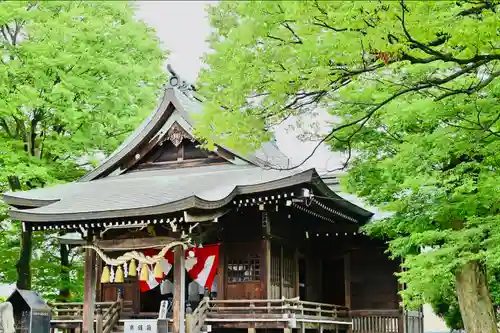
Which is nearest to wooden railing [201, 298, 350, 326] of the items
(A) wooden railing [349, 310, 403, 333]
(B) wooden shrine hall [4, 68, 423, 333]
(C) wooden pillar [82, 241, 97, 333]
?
(B) wooden shrine hall [4, 68, 423, 333]

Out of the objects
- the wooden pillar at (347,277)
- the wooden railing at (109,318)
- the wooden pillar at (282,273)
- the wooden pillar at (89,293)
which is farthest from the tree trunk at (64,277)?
the wooden pillar at (347,277)

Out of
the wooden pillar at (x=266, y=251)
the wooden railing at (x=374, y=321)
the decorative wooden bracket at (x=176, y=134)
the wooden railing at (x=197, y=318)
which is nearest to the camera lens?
the wooden railing at (x=197, y=318)

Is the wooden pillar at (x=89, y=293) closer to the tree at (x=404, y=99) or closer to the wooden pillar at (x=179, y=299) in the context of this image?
the wooden pillar at (x=179, y=299)

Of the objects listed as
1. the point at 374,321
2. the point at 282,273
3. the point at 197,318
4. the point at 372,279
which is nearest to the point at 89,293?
the point at 197,318

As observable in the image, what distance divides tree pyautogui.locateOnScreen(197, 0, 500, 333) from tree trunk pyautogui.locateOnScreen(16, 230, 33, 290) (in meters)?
11.5

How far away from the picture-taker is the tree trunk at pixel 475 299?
14234mm

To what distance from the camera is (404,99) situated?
42.4 feet

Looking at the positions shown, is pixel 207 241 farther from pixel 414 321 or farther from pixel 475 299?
pixel 414 321

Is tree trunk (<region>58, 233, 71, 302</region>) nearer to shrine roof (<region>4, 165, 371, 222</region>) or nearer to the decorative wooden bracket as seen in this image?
shrine roof (<region>4, 165, 371, 222</region>)

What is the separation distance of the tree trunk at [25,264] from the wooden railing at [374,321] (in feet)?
33.7

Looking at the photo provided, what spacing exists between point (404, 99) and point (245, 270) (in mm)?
6271

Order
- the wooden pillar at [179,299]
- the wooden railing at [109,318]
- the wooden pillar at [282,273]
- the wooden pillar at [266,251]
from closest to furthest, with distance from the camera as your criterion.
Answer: the wooden pillar at [179,299]
the wooden pillar at [266,251]
the wooden railing at [109,318]
the wooden pillar at [282,273]

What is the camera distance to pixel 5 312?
44.7 feet

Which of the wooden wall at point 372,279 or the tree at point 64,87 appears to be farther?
the tree at point 64,87
